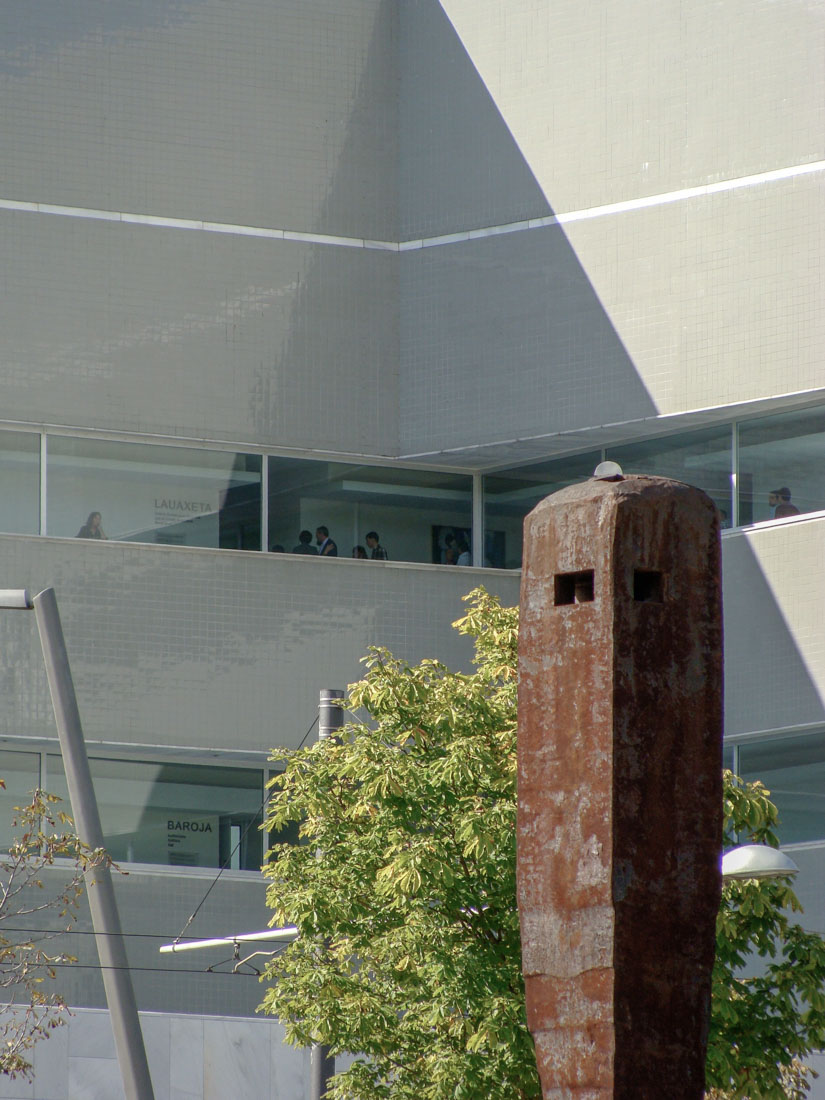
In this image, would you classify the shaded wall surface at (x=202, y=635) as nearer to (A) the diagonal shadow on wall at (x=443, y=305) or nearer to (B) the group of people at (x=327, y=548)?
(B) the group of people at (x=327, y=548)

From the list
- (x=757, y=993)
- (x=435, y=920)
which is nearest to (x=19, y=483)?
(x=435, y=920)

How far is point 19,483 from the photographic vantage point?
21594mm

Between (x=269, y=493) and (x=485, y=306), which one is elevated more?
(x=485, y=306)

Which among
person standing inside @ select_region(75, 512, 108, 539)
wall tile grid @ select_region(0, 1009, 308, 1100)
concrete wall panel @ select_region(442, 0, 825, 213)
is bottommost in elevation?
wall tile grid @ select_region(0, 1009, 308, 1100)

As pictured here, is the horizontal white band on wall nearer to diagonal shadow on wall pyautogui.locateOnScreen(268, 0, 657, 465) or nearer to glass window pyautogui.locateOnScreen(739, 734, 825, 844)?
diagonal shadow on wall pyautogui.locateOnScreen(268, 0, 657, 465)

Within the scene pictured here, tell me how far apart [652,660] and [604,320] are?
52.4 feet

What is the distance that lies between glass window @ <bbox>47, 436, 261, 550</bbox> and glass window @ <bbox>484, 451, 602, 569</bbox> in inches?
119

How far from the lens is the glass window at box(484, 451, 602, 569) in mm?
23391

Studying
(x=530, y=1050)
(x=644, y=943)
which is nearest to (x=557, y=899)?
(x=644, y=943)

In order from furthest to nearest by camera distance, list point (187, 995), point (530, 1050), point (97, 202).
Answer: point (97, 202) → point (187, 995) → point (530, 1050)

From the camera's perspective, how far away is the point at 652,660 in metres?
6.66

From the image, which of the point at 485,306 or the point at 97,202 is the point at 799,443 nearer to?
the point at 485,306

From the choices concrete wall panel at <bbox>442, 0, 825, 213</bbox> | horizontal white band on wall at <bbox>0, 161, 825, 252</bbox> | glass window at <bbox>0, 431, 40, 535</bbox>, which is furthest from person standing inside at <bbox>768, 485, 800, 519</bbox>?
glass window at <bbox>0, 431, 40, 535</bbox>

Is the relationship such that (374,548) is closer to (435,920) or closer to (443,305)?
(443,305)
